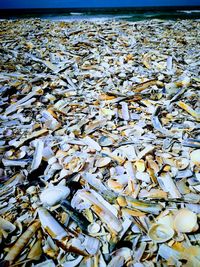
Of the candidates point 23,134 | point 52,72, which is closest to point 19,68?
point 52,72

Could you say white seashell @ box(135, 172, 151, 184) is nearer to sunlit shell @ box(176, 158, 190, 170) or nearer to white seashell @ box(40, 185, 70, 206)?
sunlit shell @ box(176, 158, 190, 170)

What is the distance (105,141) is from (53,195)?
110 cm

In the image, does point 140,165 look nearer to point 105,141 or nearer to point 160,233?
point 105,141

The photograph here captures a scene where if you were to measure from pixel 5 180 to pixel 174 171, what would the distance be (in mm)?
1912

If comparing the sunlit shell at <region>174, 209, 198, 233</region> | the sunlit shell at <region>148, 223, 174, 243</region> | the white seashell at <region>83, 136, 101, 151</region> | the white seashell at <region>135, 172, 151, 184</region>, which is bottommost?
the sunlit shell at <region>148, 223, 174, 243</region>

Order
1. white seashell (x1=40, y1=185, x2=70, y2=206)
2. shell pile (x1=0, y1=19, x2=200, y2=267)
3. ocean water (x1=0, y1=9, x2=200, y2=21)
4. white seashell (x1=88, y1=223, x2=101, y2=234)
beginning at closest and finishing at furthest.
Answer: shell pile (x1=0, y1=19, x2=200, y2=267), white seashell (x1=88, y1=223, x2=101, y2=234), white seashell (x1=40, y1=185, x2=70, y2=206), ocean water (x1=0, y1=9, x2=200, y2=21)

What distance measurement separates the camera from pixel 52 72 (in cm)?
526

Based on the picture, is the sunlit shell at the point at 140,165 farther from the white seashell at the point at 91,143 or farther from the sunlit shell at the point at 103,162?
the white seashell at the point at 91,143

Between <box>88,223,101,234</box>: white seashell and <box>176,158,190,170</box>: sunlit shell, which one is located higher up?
<box>176,158,190,170</box>: sunlit shell

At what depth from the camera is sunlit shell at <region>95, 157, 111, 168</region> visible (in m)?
2.63

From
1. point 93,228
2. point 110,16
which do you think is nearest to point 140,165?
Answer: point 93,228

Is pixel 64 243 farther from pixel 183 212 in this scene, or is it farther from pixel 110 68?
pixel 110 68

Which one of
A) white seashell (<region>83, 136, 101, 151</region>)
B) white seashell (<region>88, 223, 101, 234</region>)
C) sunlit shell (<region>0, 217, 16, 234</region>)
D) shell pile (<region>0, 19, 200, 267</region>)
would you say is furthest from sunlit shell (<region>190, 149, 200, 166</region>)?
sunlit shell (<region>0, 217, 16, 234</region>)

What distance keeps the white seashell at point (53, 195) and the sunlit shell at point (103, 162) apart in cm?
50
